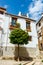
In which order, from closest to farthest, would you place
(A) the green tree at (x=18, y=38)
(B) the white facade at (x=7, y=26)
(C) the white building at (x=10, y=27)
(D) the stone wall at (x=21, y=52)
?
(A) the green tree at (x=18, y=38), (D) the stone wall at (x=21, y=52), (C) the white building at (x=10, y=27), (B) the white facade at (x=7, y=26)

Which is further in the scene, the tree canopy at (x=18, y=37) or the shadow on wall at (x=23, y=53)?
the shadow on wall at (x=23, y=53)

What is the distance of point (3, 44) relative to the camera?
77.3ft

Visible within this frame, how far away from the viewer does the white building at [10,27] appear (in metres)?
23.7

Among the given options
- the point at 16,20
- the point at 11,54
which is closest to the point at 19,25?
the point at 16,20

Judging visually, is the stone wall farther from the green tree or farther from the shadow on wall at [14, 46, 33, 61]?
the green tree

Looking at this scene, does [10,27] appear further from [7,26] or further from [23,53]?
[23,53]

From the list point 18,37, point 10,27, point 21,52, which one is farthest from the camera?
point 10,27

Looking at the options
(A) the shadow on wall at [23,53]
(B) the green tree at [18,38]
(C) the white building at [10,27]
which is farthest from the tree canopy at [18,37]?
(A) the shadow on wall at [23,53]

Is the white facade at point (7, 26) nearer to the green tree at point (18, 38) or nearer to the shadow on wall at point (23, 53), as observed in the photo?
the shadow on wall at point (23, 53)

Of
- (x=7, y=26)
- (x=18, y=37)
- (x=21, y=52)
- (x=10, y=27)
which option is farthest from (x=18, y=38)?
(x=7, y=26)

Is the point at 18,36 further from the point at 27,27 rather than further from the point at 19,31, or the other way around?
the point at 27,27

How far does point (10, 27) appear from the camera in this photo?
24625mm

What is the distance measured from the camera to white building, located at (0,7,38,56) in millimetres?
23688

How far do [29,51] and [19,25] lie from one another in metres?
5.33
